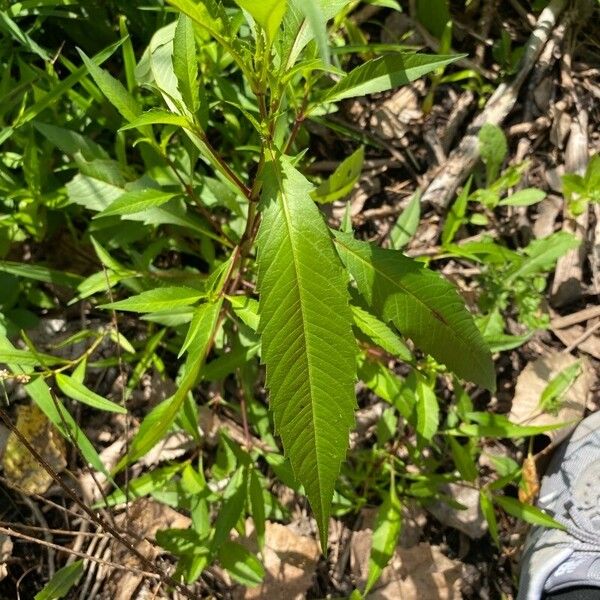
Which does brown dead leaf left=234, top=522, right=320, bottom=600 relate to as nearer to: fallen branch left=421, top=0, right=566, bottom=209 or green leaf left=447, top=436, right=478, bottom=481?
green leaf left=447, top=436, right=478, bottom=481

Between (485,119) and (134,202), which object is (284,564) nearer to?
(134,202)

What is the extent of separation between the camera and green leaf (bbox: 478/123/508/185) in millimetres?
2506

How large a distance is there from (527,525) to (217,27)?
2.19 m

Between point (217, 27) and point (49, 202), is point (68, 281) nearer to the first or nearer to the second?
point (49, 202)

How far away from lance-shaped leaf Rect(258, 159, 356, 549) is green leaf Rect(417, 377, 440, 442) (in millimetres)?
863

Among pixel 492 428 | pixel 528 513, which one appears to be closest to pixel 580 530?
pixel 528 513

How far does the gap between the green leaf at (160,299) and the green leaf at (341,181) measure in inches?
26.4

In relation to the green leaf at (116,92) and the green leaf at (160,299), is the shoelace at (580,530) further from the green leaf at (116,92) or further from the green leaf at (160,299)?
the green leaf at (116,92)

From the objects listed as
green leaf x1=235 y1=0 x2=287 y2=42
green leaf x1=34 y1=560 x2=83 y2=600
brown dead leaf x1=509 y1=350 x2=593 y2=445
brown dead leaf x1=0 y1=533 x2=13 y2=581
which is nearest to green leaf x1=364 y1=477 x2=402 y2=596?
brown dead leaf x1=509 y1=350 x2=593 y2=445

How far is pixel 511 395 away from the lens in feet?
8.66

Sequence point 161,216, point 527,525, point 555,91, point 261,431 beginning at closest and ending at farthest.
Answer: point 161,216 < point 261,431 < point 527,525 < point 555,91

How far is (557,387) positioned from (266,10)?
191 centimetres

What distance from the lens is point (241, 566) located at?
2117 millimetres

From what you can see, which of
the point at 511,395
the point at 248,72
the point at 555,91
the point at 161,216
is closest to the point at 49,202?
the point at 161,216
